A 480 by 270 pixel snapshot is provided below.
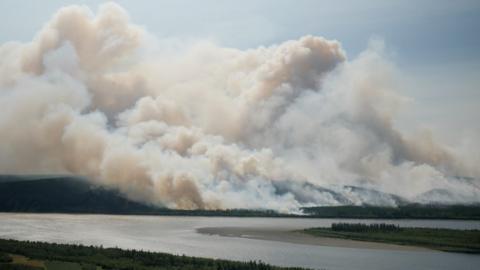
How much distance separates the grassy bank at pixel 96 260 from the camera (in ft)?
222

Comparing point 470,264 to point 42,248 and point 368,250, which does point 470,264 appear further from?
point 42,248

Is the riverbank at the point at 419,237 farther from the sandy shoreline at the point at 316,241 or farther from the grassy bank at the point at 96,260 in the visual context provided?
the grassy bank at the point at 96,260

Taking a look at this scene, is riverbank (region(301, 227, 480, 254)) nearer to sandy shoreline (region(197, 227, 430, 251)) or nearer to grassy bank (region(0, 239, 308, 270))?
sandy shoreline (region(197, 227, 430, 251))

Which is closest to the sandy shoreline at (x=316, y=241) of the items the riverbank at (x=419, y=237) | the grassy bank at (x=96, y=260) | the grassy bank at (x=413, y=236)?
the riverbank at (x=419, y=237)

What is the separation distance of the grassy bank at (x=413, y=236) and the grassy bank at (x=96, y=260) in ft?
172

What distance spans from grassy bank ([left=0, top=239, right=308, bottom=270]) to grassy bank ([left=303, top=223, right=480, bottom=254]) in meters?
52.5

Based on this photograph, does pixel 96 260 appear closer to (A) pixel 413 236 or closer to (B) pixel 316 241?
(B) pixel 316 241

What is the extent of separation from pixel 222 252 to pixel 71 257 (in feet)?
84.3

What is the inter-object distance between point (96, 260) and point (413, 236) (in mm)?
77734

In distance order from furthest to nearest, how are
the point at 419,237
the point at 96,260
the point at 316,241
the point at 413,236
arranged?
the point at 413,236 < the point at 419,237 < the point at 316,241 < the point at 96,260

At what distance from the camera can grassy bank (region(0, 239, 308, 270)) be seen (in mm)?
67562

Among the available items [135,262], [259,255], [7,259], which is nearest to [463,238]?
[259,255]

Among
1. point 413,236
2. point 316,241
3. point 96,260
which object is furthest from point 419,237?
point 96,260

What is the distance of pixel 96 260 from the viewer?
72750 millimetres
